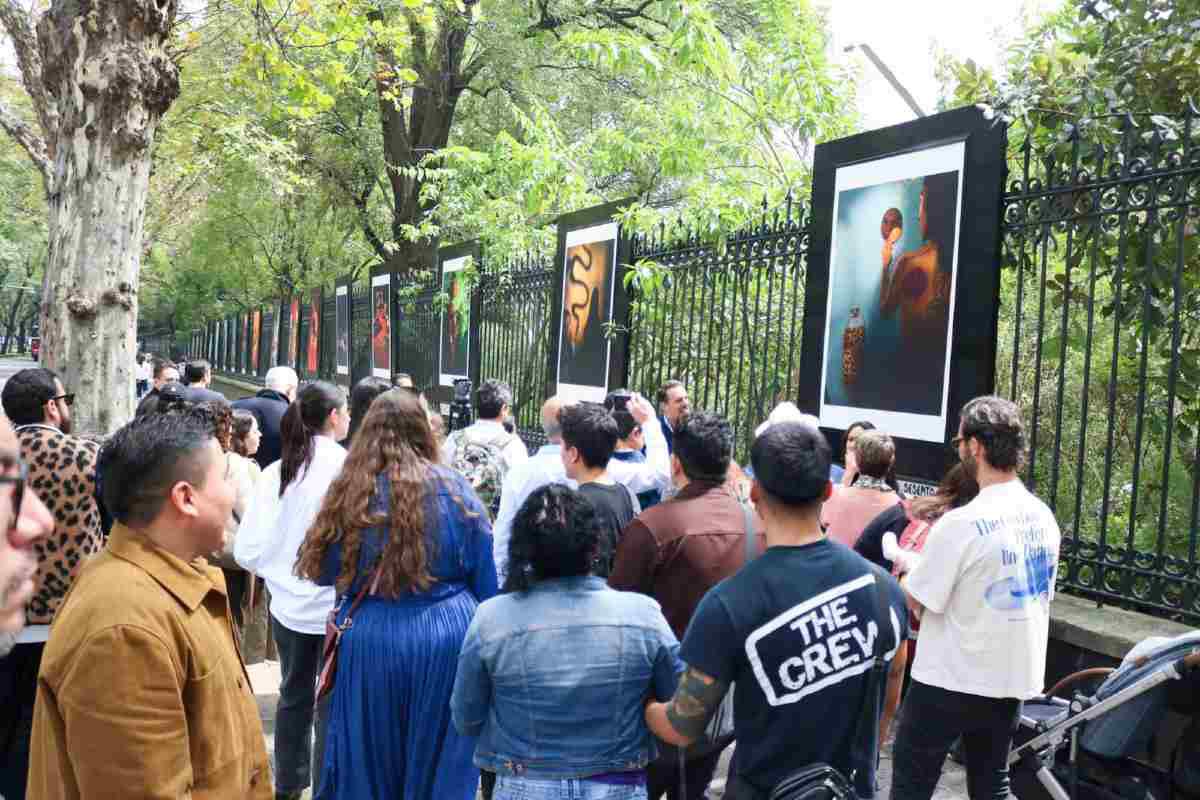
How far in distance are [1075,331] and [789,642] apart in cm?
510

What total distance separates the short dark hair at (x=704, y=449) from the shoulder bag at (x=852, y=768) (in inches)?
39.2

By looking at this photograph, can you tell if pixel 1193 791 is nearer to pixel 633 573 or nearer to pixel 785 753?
pixel 785 753

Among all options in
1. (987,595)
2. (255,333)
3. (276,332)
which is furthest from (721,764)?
(255,333)

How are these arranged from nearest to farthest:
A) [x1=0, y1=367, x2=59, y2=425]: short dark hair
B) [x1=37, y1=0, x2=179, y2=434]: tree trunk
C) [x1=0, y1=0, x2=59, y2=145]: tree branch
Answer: [x1=0, y1=367, x2=59, y2=425]: short dark hair
[x1=37, y1=0, x2=179, y2=434]: tree trunk
[x1=0, y1=0, x2=59, y2=145]: tree branch

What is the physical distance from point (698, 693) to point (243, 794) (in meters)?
1.15

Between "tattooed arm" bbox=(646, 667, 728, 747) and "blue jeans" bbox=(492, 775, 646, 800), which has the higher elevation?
"tattooed arm" bbox=(646, 667, 728, 747)

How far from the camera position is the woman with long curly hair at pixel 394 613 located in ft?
11.9

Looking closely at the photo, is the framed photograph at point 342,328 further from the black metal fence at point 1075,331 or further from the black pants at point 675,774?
the black pants at point 675,774

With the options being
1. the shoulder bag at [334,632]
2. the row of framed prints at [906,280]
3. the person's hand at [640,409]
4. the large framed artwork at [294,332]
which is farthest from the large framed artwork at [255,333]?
the shoulder bag at [334,632]

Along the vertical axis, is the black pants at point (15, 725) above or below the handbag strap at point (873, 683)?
below

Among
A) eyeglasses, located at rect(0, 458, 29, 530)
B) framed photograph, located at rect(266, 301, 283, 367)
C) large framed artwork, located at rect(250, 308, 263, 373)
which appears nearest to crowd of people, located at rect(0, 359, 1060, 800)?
eyeglasses, located at rect(0, 458, 29, 530)

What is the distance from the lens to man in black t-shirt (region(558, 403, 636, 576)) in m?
4.18

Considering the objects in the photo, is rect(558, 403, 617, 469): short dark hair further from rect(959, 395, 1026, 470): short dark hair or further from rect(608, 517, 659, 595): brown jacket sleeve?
rect(959, 395, 1026, 470): short dark hair

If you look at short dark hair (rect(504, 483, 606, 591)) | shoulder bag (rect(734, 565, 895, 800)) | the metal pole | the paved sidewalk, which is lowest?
the paved sidewalk
